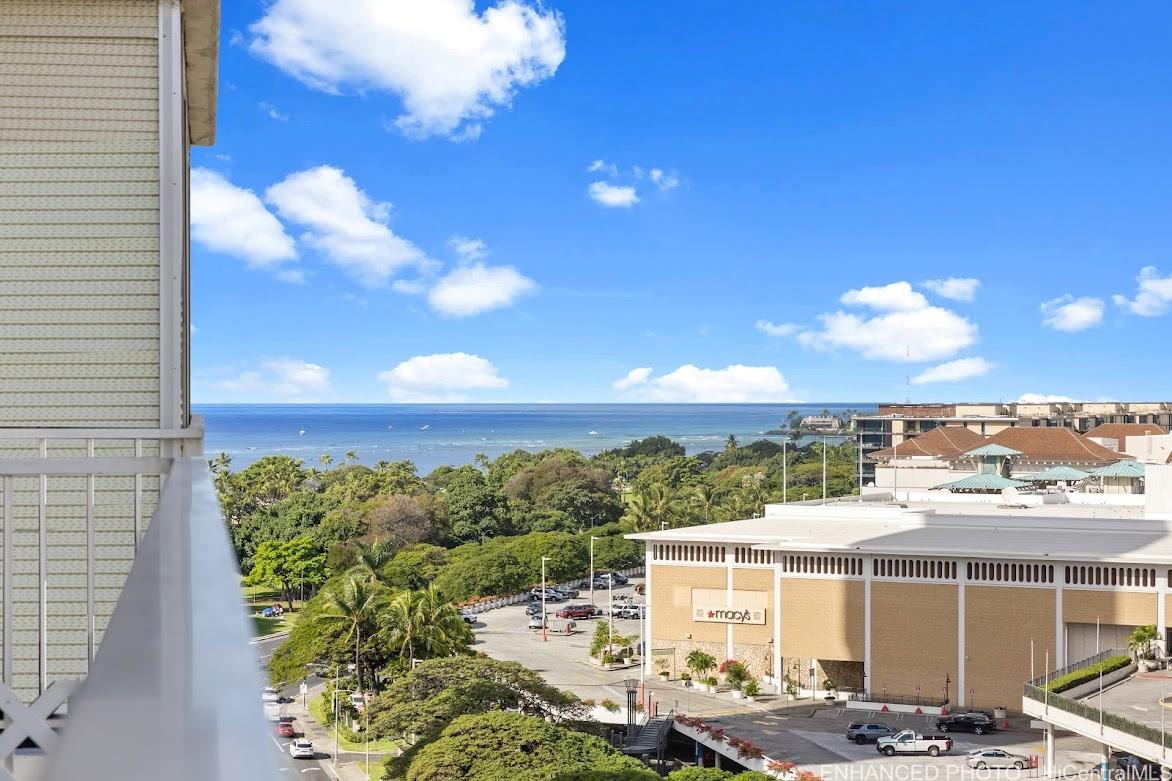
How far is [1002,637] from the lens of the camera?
81.6 feet

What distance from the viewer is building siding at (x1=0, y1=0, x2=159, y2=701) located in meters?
5.36

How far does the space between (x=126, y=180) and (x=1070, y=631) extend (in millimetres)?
24156

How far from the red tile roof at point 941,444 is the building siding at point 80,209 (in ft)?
196

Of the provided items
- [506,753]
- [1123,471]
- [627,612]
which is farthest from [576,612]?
[1123,471]

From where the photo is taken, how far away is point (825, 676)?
27.0 metres

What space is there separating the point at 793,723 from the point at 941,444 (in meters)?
42.1

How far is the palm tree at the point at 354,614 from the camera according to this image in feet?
80.5

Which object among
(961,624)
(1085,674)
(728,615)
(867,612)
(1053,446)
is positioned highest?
(1053,446)

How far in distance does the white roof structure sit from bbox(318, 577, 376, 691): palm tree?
7.41 m

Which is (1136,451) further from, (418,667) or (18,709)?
(18,709)

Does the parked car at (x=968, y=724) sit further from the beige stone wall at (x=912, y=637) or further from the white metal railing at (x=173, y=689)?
the white metal railing at (x=173, y=689)

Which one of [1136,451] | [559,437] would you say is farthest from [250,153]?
[1136,451]

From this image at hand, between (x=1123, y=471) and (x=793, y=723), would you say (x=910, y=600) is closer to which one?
(x=793, y=723)

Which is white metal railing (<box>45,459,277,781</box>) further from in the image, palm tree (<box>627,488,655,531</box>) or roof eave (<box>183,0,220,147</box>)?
palm tree (<box>627,488,655,531</box>)
